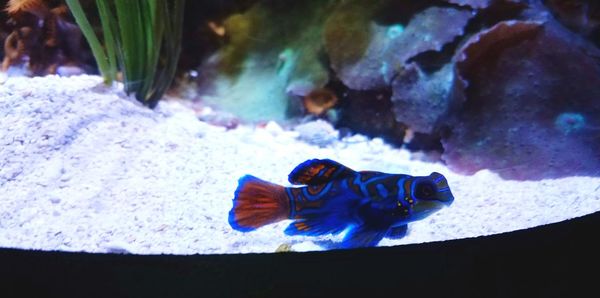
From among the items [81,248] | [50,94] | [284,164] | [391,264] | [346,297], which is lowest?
[284,164]

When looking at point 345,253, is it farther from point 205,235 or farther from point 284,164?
point 284,164

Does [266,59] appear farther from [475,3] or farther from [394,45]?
[475,3]

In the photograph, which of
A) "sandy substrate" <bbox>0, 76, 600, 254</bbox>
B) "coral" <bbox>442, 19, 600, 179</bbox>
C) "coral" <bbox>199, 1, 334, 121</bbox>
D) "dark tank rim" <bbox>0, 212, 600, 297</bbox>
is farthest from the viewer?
"coral" <bbox>199, 1, 334, 121</bbox>

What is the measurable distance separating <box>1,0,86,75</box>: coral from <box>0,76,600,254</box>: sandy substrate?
0.58m

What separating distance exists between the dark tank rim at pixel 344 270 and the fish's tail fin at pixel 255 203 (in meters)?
0.43

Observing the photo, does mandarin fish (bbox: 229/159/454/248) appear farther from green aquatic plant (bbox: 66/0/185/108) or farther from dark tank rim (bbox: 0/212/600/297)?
green aquatic plant (bbox: 66/0/185/108)

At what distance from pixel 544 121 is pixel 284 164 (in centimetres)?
167

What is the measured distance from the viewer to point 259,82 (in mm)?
4391

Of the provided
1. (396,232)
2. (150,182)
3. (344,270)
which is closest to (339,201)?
(396,232)

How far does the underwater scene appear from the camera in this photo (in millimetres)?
1786

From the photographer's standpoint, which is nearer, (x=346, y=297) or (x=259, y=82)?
(x=346, y=297)

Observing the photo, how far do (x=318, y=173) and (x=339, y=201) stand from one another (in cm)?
12

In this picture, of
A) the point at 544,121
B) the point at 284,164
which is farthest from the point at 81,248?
the point at 544,121

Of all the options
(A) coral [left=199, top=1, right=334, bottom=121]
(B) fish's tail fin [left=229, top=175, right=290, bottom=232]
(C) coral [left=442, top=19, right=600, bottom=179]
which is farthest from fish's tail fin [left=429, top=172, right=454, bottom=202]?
(A) coral [left=199, top=1, right=334, bottom=121]
